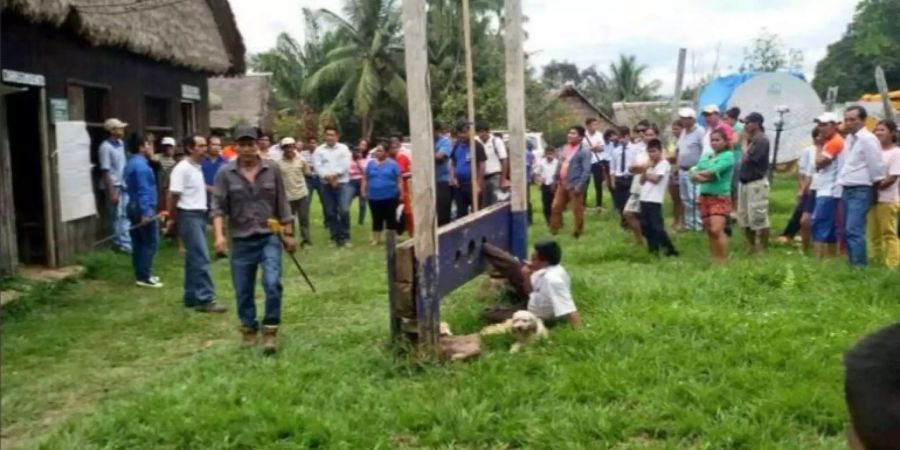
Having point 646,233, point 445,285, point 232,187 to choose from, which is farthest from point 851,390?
point 646,233

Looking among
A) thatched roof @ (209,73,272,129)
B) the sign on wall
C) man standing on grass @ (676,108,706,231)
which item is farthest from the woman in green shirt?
thatched roof @ (209,73,272,129)

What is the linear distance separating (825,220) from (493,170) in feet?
→ 15.7

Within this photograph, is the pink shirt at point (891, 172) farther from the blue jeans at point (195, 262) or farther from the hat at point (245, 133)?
the blue jeans at point (195, 262)

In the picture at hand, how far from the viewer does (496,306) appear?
8.12 metres

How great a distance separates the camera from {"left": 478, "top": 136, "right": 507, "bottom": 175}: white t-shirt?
1354 centimetres

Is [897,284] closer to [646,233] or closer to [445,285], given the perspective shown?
[646,233]

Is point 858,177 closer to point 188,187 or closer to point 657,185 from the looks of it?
point 657,185

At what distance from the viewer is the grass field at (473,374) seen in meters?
5.15

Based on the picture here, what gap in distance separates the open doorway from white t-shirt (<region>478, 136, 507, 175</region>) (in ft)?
18.0

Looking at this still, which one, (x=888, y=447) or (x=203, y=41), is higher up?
(x=203, y=41)

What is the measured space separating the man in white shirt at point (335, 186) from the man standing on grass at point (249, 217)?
6550 mm

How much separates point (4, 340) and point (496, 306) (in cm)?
381

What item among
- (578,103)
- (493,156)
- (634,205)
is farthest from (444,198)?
(578,103)

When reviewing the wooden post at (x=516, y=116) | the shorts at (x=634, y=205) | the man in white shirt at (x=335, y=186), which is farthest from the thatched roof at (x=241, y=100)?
the wooden post at (x=516, y=116)
